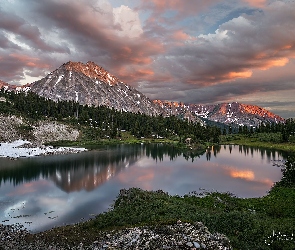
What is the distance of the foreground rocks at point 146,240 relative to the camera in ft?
76.2

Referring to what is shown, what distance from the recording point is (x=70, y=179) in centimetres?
7312

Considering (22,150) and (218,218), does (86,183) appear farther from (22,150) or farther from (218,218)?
(22,150)

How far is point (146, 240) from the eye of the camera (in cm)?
2469

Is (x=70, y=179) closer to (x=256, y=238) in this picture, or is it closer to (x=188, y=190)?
(x=188, y=190)

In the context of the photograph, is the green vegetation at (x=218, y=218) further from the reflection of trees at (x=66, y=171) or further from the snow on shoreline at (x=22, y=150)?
the snow on shoreline at (x=22, y=150)

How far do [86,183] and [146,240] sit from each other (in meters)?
46.4

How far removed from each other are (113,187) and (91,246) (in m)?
38.0

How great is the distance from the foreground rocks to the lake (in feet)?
30.0

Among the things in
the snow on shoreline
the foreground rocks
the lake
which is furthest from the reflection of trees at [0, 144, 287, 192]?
the foreground rocks

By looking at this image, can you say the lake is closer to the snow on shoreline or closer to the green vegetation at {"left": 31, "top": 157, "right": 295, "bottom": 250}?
the green vegetation at {"left": 31, "top": 157, "right": 295, "bottom": 250}

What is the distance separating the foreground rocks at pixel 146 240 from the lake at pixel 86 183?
9.13 m

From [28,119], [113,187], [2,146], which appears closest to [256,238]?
[113,187]

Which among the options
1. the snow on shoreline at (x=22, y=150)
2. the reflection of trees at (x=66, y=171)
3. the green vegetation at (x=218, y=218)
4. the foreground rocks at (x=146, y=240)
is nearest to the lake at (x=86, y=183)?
the reflection of trees at (x=66, y=171)

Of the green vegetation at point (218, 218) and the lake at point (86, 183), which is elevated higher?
the green vegetation at point (218, 218)
